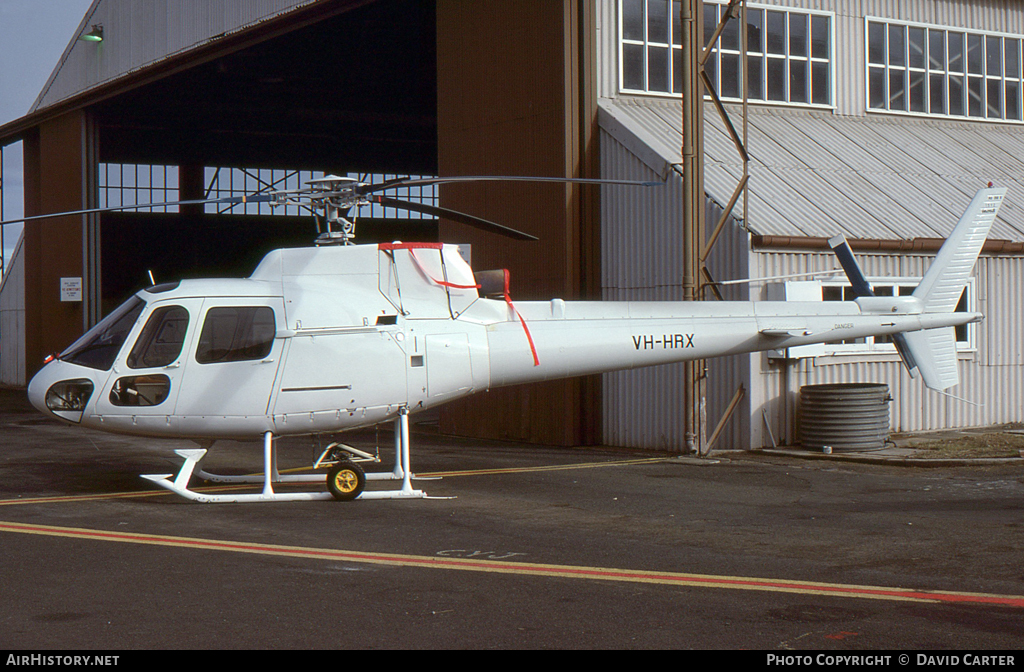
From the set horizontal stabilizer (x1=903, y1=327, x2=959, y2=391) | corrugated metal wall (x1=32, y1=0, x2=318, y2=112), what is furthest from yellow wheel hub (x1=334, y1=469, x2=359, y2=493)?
corrugated metal wall (x1=32, y1=0, x2=318, y2=112)

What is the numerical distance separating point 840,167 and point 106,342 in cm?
1332

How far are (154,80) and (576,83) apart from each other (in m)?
14.8

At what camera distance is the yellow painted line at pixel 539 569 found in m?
6.93

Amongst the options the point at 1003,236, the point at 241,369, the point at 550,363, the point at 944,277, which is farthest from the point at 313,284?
the point at 1003,236

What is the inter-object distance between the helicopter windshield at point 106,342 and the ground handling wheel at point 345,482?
2.67 m

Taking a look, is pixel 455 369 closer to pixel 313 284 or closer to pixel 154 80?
pixel 313 284

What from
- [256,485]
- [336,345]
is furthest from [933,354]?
[256,485]

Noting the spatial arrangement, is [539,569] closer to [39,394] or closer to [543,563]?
[543,563]

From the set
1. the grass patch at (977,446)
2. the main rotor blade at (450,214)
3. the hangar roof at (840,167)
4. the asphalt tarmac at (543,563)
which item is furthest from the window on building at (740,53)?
the main rotor blade at (450,214)

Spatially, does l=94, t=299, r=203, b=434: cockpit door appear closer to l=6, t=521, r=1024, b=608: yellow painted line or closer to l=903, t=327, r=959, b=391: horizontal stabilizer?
l=6, t=521, r=1024, b=608: yellow painted line

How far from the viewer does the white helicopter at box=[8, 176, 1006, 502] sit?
1120 centimetres

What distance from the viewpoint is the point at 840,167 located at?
62.1ft

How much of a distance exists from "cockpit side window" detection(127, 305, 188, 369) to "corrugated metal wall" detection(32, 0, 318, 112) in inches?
484

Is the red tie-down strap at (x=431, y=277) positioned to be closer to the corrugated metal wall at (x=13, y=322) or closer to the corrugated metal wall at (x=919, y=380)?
the corrugated metal wall at (x=919, y=380)
